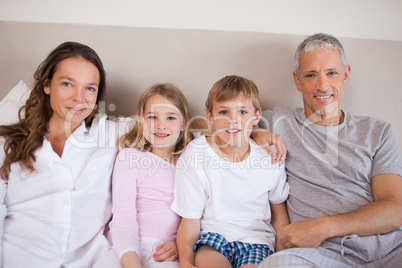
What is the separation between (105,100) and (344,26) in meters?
1.44

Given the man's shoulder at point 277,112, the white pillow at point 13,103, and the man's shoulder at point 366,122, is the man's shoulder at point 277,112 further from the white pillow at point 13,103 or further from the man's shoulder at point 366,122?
the white pillow at point 13,103

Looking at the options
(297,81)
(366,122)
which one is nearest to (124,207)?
(297,81)

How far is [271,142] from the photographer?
146 centimetres

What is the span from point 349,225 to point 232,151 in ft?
1.84

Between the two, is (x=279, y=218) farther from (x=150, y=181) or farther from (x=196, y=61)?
(x=196, y=61)

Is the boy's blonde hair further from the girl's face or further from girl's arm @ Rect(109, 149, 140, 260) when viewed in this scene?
girl's arm @ Rect(109, 149, 140, 260)

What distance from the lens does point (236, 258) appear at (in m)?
1.28

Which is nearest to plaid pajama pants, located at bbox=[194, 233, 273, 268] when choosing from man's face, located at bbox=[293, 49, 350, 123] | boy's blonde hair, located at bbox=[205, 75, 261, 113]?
boy's blonde hair, located at bbox=[205, 75, 261, 113]

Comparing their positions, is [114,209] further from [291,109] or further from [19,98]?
[291,109]

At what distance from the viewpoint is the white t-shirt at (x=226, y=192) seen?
4.40 ft

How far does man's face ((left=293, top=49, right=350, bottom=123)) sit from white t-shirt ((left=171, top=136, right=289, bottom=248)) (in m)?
0.38

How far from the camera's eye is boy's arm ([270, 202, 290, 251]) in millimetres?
1412

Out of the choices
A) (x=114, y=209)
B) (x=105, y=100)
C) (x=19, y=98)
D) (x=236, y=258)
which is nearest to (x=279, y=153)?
(x=236, y=258)

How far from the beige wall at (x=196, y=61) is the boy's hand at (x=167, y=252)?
760mm
